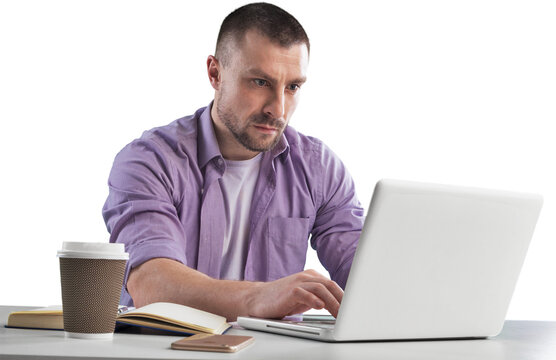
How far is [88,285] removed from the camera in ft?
3.01

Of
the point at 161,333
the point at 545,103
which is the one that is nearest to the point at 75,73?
the point at 545,103

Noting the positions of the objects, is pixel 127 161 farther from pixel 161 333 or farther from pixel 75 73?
pixel 75 73

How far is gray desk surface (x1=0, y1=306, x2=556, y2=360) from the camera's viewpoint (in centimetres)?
79

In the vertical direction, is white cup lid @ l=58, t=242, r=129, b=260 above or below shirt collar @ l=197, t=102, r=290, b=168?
above

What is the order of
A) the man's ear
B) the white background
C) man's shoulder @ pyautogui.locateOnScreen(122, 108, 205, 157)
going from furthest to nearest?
1. the white background
2. the man's ear
3. man's shoulder @ pyautogui.locateOnScreen(122, 108, 205, 157)

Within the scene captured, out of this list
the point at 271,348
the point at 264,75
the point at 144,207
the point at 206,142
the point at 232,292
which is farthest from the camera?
the point at 206,142

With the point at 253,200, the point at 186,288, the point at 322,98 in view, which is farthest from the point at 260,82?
the point at 322,98

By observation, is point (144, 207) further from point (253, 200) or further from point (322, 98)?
point (322, 98)

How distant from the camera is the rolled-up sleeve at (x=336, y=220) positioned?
2066mm

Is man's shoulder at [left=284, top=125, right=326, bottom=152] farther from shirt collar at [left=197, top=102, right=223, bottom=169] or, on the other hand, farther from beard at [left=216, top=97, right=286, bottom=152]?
shirt collar at [left=197, top=102, right=223, bottom=169]

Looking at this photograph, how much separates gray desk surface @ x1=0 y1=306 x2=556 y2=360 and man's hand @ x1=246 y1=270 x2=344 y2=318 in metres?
0.13

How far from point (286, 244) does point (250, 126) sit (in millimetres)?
378

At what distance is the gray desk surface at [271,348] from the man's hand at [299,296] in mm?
134

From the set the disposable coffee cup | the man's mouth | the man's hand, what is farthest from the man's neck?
the disposable coffee cup
